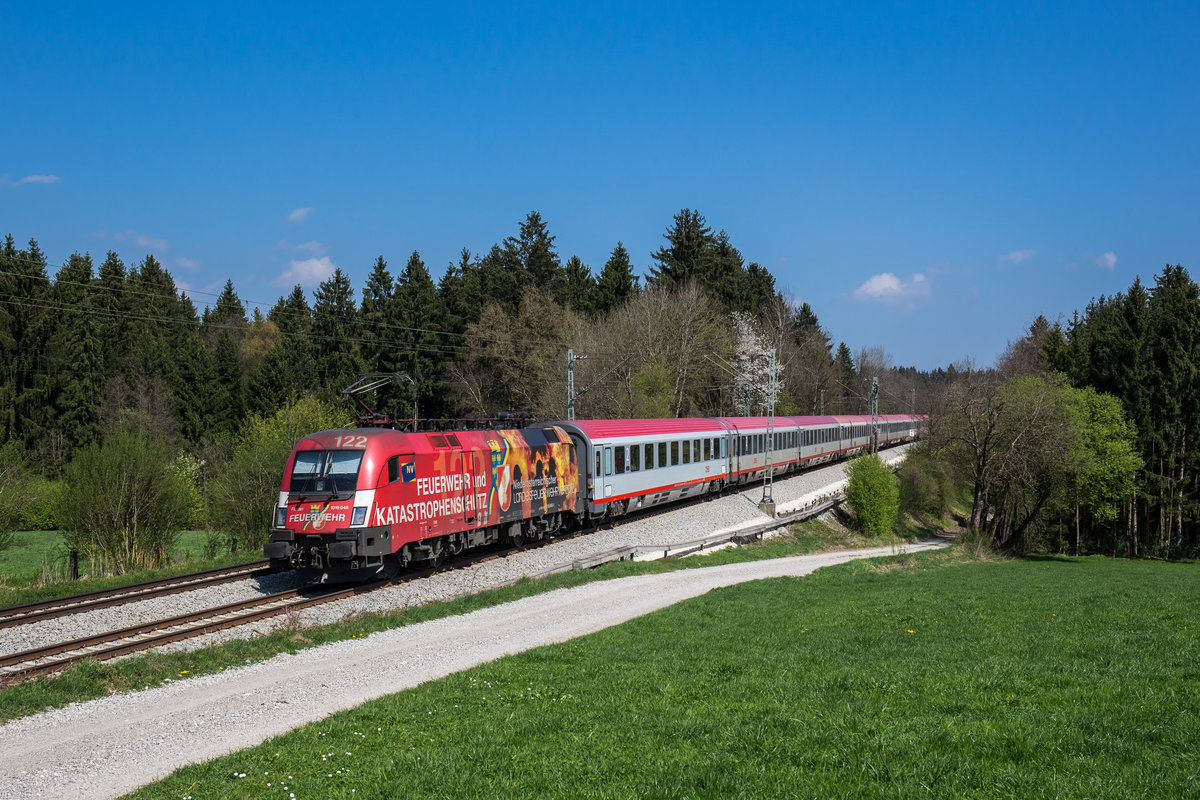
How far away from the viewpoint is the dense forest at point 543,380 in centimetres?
4216

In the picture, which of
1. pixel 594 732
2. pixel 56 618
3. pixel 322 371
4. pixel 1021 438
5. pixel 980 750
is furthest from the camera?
pixel 322 371

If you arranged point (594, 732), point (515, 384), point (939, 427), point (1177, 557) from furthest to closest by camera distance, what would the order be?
point (515, 384), point (1177, 557), point (939, 427), point (594, 732)

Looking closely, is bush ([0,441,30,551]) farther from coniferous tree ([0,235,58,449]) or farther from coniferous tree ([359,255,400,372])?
coniferous tree ([359,255,400,372])

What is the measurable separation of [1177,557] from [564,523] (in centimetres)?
4774

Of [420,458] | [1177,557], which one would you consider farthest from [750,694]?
[1177,557]

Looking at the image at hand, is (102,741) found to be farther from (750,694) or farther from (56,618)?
(56,618)

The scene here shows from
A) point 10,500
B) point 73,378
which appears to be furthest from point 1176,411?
point 73,378

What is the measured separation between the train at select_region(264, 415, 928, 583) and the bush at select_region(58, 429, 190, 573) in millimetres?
8642

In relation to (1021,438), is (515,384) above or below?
above

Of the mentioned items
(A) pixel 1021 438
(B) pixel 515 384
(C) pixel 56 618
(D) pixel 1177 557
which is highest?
(B) pixel 515 384

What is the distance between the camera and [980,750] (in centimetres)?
671

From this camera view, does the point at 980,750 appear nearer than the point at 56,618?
Yes

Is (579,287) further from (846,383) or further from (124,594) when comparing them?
(124,594)

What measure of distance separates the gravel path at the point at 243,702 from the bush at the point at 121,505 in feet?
49.0
